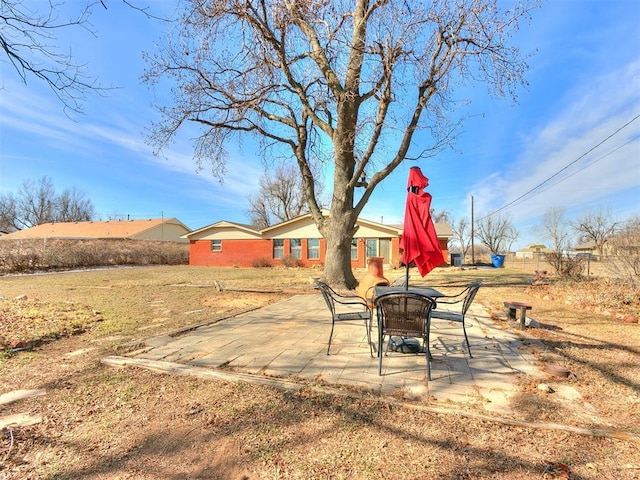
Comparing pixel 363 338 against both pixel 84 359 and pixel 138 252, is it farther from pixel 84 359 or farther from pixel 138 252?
pixel 138 252

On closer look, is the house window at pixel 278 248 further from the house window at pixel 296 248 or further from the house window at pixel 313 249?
the house window at pixel 313 249

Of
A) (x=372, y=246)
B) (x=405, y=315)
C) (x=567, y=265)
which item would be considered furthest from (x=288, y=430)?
(x=372, y=246)

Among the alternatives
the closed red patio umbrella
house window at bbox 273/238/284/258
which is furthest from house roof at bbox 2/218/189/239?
the closed red patio umbrella

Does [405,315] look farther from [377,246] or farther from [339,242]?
[377,246]

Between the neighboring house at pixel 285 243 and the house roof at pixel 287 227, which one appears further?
the neighboring house at pixel 285 243

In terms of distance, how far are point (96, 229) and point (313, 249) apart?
30.8 m

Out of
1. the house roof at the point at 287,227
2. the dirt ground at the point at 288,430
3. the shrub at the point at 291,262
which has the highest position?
the house roof at the point at 287,227

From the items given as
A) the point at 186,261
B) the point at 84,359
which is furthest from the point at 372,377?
the point at 186,261

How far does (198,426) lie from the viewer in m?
2.34

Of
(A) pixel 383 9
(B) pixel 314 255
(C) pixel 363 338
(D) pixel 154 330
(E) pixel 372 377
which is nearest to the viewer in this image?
(E) pixel 372 377

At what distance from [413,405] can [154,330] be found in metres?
4.15

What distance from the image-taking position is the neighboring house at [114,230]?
1513 inches

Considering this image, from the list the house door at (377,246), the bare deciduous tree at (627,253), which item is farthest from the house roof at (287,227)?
the bare deciduous tree at (627,253)

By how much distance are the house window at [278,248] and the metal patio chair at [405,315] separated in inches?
932
